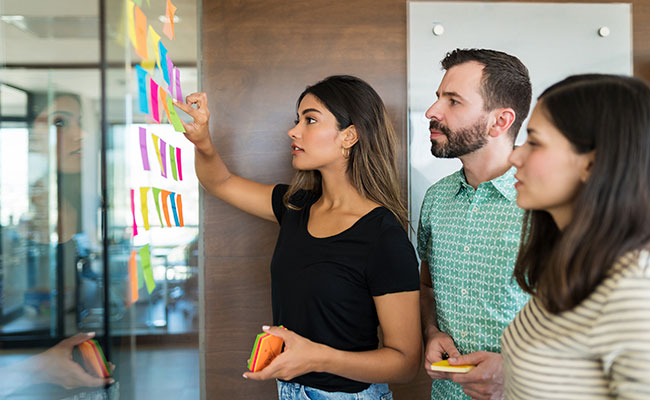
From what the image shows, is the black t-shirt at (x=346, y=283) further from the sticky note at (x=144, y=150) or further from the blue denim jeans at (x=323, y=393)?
the sticky note at (x=144, y=150)

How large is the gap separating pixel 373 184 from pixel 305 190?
12.0 inches

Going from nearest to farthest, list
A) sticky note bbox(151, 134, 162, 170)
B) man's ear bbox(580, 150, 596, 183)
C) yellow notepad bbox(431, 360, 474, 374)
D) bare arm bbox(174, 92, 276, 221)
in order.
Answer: man's ear bbox(580, 150, 596, 183), yellow notepad bbox(431, 360, 474, 374), sticky note bbox(151, 134, 162, 170), bare arm bbox(174, 92, 276, 221)

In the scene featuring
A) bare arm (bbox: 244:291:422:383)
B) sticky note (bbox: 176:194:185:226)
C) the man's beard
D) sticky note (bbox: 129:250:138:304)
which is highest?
the man's beard

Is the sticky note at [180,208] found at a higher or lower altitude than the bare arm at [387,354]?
higher

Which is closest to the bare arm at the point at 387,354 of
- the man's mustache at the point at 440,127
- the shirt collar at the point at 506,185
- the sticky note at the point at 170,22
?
the shirt collar at the point at 506,185

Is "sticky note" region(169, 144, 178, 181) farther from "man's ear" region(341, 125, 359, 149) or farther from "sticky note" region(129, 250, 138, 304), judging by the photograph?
"man's ear" region(341, 125, 359, 149)

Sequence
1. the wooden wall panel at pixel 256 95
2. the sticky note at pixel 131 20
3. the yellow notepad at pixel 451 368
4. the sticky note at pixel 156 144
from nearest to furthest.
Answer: the sticky note at pixel 131 20, the yellow notepad at pixel 451 368, the sticky note at pixel 156 144, the wooden wall panel at pixel 256 95

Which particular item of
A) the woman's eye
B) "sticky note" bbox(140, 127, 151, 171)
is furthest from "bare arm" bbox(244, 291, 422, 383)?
the woman's eye

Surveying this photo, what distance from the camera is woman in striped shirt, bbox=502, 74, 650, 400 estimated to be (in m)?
0.72

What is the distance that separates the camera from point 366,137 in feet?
5.40

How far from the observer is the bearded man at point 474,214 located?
1351 millimetres

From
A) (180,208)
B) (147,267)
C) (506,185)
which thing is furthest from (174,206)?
(506,185)

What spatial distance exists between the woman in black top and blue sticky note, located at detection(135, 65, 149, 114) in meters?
0.40

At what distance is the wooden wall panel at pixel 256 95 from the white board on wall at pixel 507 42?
68 mm
